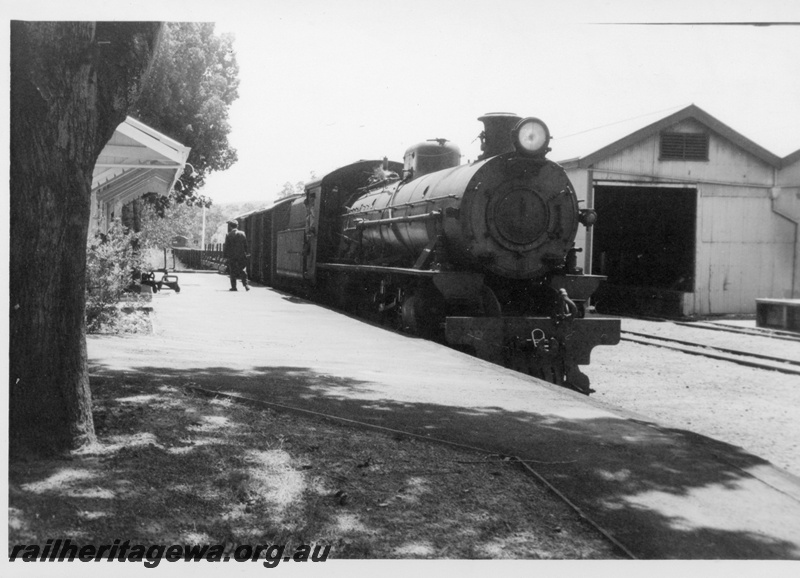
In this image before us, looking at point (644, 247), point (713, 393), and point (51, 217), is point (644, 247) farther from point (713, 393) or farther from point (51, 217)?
point (51, 217)

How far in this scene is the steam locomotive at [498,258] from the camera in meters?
8.77

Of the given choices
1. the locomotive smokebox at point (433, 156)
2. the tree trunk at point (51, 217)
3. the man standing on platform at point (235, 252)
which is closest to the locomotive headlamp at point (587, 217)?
the locomotive smokebox at point (433, 156)

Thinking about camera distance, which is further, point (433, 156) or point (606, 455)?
point (433, 156)

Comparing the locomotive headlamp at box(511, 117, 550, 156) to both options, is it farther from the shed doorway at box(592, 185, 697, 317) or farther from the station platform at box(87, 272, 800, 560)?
the shed doorway at box(592, 185, 697, 317)

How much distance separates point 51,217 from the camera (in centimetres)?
394

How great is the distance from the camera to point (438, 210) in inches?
385

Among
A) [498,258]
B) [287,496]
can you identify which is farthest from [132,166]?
[287,496]

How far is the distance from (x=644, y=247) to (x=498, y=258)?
15194 mm

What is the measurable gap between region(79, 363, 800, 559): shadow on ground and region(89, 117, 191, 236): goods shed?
2.67 m

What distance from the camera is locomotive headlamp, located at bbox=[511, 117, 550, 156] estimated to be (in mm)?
9144

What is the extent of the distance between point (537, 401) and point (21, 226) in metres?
4.15

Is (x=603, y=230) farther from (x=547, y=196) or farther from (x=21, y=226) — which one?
(x=21, y=226)

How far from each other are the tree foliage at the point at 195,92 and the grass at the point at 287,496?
2.78 meters

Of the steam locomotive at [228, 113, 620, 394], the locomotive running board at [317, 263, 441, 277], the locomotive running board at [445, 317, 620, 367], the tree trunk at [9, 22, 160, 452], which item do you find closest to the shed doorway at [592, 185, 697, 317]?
the locomotive running board at [317, 263, 441, 277]
